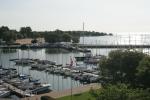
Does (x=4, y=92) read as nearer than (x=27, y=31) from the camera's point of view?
Yes

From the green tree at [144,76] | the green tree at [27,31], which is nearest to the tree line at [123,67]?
the green tree at [144,76]

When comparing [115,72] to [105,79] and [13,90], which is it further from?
[13,90]

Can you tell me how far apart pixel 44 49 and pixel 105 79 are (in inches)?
3566

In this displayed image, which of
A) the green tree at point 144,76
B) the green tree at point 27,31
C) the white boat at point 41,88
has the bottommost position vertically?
the white boat at point 41,88

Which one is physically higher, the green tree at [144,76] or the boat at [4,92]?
the green tree at [144,76]

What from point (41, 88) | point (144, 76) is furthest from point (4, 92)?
point (144, 76)

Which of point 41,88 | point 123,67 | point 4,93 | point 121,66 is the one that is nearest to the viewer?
point 123,67

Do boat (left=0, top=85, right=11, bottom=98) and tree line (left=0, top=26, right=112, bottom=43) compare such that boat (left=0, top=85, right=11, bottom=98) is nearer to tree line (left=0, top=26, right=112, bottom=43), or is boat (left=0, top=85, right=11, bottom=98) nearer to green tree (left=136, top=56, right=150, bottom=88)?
green tree (left=136, top=56, right=150, bottom=88)

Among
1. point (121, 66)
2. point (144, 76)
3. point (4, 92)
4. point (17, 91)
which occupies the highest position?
point (121, 66)

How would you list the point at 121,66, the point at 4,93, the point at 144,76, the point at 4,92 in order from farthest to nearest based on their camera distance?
the point at 4,92, the point at 4,93, the point at 121,66, the point at 144,76

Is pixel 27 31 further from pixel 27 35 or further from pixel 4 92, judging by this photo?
pixel 4 92

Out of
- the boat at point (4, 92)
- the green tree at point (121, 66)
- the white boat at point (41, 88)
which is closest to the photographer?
the green tree at point (121, 66)

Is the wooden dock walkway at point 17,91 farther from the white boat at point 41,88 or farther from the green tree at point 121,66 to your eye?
the green tree at point 121,66

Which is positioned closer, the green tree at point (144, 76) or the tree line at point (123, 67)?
the green tree at point (144, 76)
